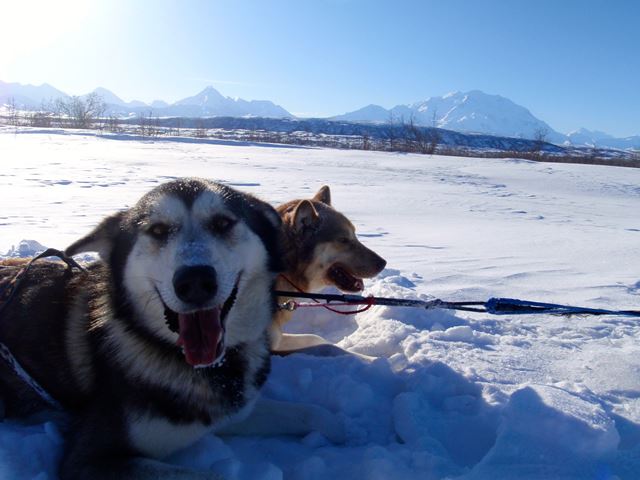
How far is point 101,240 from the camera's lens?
8.02ft

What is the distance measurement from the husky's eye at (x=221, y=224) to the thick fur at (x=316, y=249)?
161cm

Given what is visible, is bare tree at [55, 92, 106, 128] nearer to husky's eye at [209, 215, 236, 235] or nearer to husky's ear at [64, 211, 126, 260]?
husky's ear at [64, 211, 126, 260]

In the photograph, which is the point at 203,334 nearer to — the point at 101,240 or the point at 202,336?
the point at 202,336

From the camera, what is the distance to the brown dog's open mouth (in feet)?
14.3

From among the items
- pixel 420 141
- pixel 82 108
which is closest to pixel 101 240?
pixel 420 141

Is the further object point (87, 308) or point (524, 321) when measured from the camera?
point (524, 321)

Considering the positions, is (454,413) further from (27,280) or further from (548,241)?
(548,241)

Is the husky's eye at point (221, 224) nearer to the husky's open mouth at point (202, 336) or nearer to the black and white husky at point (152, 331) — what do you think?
the black and white husky at point (152, 331)

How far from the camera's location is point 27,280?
2688 mm

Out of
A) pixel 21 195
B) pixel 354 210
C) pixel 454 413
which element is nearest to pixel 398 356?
pixel 454 413

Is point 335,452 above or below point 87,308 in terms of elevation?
below

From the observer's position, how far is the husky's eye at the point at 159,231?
7.41 feet

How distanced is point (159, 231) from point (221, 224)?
0.29 meters

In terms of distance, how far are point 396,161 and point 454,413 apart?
20.9 m
